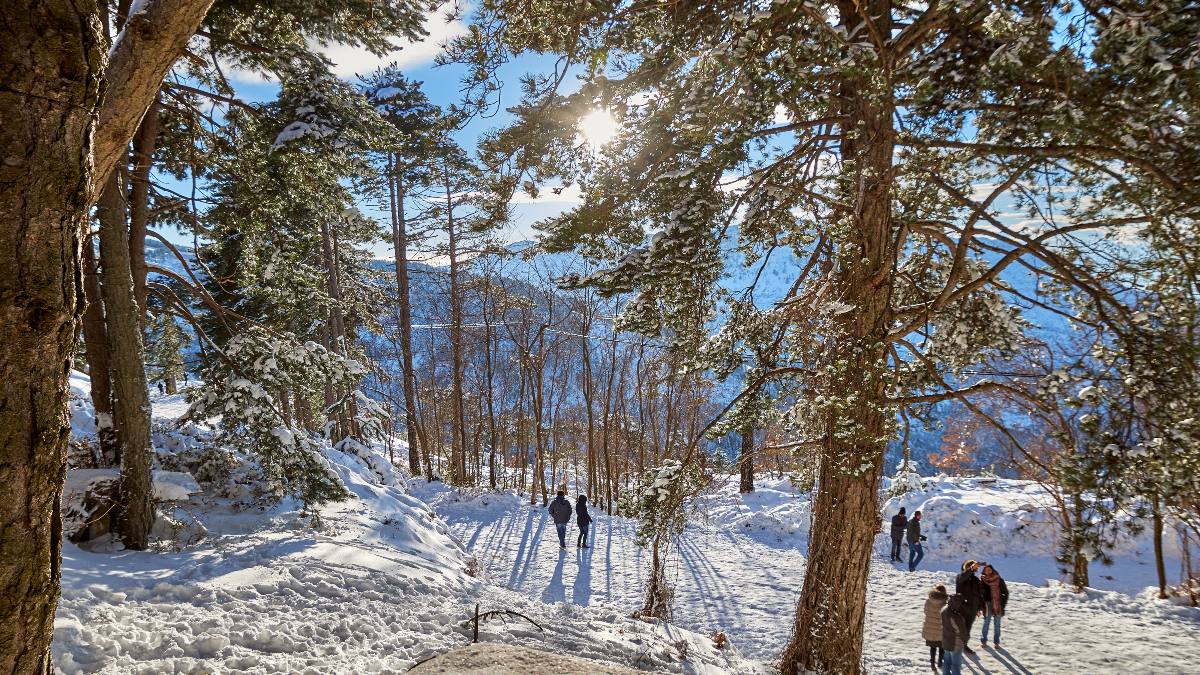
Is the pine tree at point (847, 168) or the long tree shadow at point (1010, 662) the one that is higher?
the pine tree at point (847, 168)

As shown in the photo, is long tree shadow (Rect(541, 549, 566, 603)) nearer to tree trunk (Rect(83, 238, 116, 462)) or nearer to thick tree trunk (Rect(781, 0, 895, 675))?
thick tree trunk (Rect(781, 0, 895, 675))

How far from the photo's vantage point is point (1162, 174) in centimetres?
369

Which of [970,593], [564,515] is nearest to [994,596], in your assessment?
[970,593]

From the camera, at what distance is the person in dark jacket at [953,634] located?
742 cm

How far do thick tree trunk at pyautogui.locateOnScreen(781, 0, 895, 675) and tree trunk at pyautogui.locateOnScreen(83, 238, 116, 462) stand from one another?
7656 mm

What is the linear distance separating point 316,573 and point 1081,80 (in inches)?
315

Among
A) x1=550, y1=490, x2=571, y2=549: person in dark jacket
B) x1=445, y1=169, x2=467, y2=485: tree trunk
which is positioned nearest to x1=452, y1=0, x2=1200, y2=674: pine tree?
x1=550, y1=490, x2=571, y2=549: person in dark jacket

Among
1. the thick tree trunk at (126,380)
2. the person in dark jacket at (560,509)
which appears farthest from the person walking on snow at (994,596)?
the thick tree trunk at (126,380)

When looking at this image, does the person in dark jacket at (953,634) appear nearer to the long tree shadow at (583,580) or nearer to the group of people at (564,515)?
→ the long tree shadow at (583,580)

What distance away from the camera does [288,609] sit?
5.04 metres

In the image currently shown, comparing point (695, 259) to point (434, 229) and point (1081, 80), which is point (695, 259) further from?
point (434, 229)

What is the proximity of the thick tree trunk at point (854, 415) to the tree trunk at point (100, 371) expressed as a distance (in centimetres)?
766

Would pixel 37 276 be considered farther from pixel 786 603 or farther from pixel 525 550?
pixel 525 550

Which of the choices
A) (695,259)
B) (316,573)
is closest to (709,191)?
(695,259)
